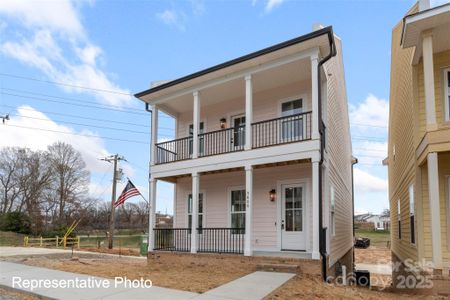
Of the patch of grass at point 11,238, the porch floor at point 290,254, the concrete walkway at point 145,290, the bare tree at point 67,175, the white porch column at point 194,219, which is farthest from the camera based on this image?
the bare tree at point 67,175

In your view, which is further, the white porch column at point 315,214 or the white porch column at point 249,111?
the white porch column at point 249,111

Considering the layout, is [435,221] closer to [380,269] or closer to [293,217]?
[293,217]

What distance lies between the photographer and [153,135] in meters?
13.0

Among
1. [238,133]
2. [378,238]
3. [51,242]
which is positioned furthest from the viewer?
[378,238]

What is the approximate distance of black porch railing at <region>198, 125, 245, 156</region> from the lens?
12078mm

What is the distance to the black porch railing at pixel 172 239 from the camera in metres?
12.3

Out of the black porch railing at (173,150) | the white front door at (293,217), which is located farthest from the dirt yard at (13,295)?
the white front door at (293,217)

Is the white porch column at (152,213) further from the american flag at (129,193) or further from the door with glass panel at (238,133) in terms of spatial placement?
the american flag at (129,193)

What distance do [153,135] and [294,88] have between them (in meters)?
5.18

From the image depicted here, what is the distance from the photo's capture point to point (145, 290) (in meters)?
7.14

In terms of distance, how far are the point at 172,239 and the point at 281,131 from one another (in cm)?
530

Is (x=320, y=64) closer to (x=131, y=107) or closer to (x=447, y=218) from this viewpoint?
(x=447, y=218)

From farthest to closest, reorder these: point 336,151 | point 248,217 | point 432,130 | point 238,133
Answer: point 336,151 → point 238,133 → point 248,217 → point 432,130

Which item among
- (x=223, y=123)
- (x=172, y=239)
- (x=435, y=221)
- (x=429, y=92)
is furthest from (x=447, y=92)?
(x=172, y=239)
